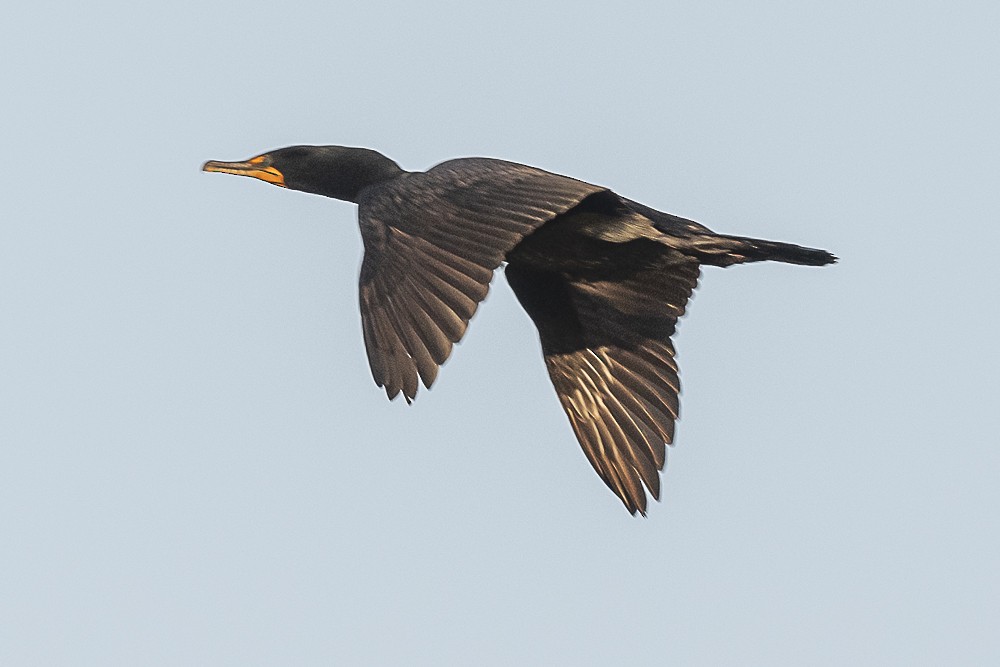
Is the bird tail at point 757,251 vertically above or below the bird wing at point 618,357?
above

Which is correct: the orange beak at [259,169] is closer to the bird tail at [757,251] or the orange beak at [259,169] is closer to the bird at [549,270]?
the bird at [549,270]

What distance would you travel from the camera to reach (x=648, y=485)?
1227 cm

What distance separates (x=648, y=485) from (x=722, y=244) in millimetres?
1722

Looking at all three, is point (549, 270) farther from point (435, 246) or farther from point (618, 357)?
point (435, 246)

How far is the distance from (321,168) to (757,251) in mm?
2963

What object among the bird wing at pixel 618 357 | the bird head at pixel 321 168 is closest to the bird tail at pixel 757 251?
the bird wing at pixel 618 357

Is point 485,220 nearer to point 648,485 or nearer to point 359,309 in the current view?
point 359,309

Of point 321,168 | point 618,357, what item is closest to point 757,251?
point 618,357

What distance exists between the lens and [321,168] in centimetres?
1255

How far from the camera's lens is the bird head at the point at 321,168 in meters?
12.4

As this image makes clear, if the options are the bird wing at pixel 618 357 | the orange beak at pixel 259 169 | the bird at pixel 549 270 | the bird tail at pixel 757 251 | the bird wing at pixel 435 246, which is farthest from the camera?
the orange beak at pixel 259 169

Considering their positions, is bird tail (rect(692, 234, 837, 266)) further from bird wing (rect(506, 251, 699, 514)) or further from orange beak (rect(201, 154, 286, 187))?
orange beak (rect(201, 154, 286, 187))

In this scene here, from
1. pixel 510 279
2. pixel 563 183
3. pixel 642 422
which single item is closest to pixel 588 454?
pixel 642 422

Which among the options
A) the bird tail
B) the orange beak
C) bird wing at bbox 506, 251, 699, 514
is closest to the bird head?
the orange beak
